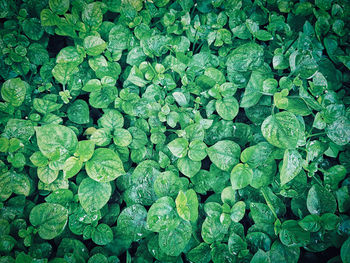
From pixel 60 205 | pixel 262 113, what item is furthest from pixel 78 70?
pixel 262 113

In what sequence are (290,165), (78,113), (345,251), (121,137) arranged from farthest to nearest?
(78,113), (121,137), (290,165), (345,251)

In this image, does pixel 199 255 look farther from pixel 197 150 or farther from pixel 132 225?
pixel 197 150

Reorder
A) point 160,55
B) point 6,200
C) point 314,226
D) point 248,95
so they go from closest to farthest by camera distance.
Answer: point 314,226, point 6,200, point 248,95, point 160,55

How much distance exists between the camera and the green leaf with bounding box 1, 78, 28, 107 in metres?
1.24

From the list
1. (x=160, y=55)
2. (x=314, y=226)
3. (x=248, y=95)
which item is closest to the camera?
(x=314, y=226)

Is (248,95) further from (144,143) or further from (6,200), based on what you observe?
(6,200)

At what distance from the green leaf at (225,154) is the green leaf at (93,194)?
22.1 inches

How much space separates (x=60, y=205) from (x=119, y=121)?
1.70ft

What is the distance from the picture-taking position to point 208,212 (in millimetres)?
1132

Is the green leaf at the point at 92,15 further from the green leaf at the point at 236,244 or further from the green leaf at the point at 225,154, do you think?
the green leaf at the point at 236,244

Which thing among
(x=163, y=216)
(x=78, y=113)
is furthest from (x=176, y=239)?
(x=78, y=113)

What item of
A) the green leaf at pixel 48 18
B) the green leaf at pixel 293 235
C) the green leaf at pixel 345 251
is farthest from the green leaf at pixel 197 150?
the green leaf at pixel 48 18

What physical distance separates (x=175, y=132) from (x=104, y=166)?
1.42 feet

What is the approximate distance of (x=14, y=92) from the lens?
1249 mm
